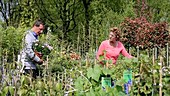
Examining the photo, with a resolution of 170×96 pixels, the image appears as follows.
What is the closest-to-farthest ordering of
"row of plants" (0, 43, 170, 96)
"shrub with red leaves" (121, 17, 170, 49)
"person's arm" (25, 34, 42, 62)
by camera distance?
"row of plants" (0, 43, 170, 96)
"person's arm" (25, 34, 42, 62)
"shrub with red leaves" (121, 17, 170, 49)

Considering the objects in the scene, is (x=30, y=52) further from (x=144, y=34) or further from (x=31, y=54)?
(x=144, y=34)

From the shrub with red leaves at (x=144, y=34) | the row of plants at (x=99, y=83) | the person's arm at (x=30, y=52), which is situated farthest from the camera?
the shrub with red leaves at (x=144, y=34)

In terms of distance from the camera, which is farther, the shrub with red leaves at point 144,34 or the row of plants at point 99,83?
the shrub with red leaves at point 144,34

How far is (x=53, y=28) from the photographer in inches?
925

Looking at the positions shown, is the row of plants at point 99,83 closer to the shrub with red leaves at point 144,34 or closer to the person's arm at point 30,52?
the person's arm at point 30,52

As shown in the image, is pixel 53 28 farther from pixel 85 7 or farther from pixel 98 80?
pixel 98 80

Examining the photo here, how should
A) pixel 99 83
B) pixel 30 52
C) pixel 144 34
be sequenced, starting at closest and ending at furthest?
pixel 99 83
pixel 30 52
pixel 144 34

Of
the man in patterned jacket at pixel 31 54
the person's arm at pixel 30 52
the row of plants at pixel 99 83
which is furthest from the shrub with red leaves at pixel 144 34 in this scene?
the row of plants at pixel 99 83

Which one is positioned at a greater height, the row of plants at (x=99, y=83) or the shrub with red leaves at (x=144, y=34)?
the shrub with red leaves at (x=144, y=34)

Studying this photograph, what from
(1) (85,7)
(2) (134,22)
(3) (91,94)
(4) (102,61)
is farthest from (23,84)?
(1) (85,7)

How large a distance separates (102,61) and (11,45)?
29.6ft

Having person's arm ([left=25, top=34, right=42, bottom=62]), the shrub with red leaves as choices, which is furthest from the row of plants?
the shrub with red leaves

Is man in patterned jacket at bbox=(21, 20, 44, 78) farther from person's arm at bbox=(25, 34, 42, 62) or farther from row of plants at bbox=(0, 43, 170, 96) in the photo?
row of plants at bbox=(0, 43, 170, 96)

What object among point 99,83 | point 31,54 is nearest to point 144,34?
point 31,54
